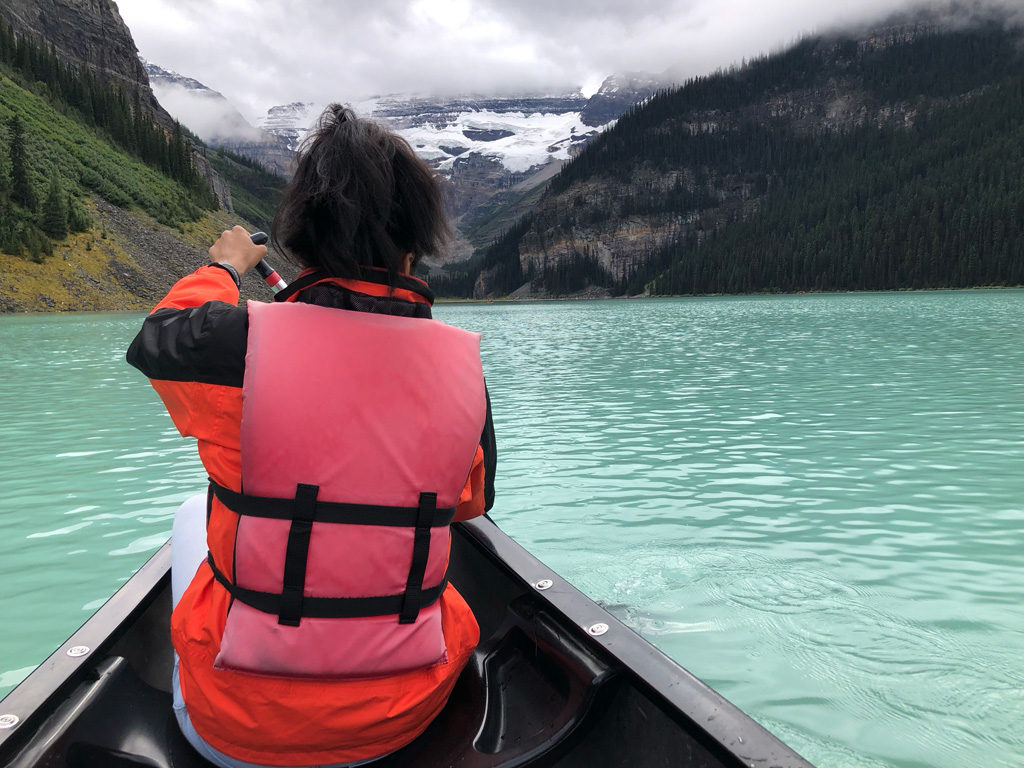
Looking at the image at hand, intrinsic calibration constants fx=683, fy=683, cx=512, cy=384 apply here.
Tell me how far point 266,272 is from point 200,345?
1242mm

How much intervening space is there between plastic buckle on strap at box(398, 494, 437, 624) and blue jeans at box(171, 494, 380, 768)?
595 mm

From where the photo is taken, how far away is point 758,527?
23.4ft

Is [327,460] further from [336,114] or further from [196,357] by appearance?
[336,114]

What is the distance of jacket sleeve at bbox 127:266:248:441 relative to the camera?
6.32 ft

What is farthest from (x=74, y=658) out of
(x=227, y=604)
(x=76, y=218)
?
(x=76, y=218)

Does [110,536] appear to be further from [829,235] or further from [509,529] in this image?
[829,235]

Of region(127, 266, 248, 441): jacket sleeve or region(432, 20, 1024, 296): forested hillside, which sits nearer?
region(127, 266, 248, 441): jacket sleeve

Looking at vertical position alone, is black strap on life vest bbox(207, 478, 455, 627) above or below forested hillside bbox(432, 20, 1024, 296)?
below

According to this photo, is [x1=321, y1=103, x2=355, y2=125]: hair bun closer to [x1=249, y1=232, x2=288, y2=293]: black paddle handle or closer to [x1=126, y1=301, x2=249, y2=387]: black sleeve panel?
[x1=249, y1=232, x2=288, y2=293]: black paddle handle

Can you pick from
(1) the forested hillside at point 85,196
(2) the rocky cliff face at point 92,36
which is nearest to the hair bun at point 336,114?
(1) the forested hillside at point 85,196

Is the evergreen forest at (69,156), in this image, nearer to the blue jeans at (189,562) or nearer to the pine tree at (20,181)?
the pine tree at (20,181)

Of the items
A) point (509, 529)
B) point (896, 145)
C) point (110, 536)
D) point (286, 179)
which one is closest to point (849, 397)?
point (509, 529)

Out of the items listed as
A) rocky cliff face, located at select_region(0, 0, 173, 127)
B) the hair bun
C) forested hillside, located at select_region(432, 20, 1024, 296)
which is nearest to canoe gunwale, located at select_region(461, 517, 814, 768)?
the hair bun

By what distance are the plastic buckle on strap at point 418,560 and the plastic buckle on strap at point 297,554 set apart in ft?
1.01
